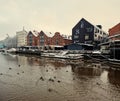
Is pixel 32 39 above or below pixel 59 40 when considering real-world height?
above

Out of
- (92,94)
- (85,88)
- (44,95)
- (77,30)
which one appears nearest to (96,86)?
(85,88)

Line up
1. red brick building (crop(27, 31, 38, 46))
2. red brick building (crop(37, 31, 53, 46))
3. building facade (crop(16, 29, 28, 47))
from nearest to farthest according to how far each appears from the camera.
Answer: red brick building (crop(37, 31, 53, 46)) → red brick building (crop(27, 31, 38, 46)) → building facade (crop(16, 29, 28, 47))

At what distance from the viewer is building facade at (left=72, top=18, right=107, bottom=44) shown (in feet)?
278

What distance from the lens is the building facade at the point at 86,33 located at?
3339 inches

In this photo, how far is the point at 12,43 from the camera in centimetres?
19750

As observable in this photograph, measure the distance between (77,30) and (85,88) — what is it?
2780 inches

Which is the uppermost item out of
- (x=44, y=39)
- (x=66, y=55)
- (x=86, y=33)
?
(x=86, y=33)

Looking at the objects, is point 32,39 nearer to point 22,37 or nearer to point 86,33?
point 22,37

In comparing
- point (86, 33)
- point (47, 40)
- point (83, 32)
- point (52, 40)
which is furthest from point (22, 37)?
point (86, 33)

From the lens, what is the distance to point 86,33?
A: 286 feet

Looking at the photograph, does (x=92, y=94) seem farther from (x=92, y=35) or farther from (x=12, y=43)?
(x=12, y=43)

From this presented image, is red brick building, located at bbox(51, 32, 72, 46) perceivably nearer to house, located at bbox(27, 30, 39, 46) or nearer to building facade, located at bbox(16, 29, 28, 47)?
house, located at bbox(27, 30, 39, 46)

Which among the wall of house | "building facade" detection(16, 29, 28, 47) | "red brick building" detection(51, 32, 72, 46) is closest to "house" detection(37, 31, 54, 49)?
"red brick building" detection(51, 32, 72, 46)

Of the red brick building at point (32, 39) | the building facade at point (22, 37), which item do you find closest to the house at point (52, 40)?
the red brick building at point (32, 39)
